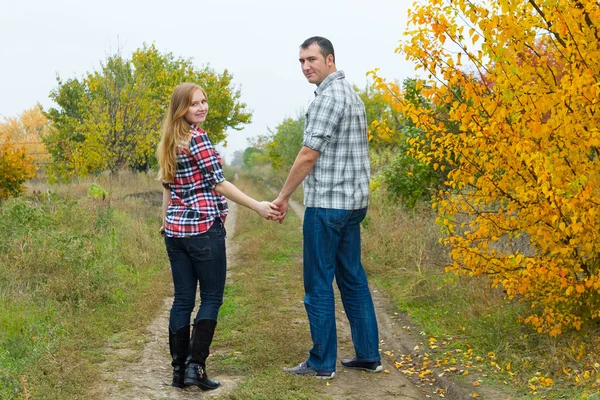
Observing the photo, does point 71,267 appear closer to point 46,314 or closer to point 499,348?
point 46,314

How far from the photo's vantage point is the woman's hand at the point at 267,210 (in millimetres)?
4512

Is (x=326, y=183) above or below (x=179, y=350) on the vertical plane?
above

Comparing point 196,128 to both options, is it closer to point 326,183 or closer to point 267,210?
point 267,210

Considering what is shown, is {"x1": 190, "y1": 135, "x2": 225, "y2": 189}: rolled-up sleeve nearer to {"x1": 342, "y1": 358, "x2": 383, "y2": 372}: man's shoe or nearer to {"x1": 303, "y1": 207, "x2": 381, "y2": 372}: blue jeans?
{"x1": 303, "y1": 207, "x2": 381, "y2": 372}: blue jeans

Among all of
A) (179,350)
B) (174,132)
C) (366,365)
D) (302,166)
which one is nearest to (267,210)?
(302,166)

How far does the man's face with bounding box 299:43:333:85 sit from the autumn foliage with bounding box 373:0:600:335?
0.69 meters

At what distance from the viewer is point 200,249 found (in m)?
4.27

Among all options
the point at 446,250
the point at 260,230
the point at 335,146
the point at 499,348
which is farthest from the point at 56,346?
the point at 260,230

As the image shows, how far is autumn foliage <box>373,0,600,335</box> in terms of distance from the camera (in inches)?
167

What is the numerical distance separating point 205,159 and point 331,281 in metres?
1.26

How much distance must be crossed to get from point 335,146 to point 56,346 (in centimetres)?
260

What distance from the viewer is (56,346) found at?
501cm

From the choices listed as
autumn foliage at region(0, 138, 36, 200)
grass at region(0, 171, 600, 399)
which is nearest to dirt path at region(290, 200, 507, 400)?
grass at region(0, 171, 600, 399)

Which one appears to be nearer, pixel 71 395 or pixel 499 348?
pixel 71 395
